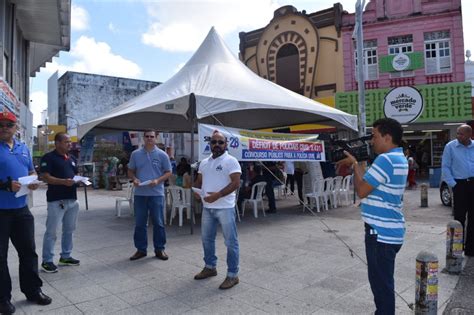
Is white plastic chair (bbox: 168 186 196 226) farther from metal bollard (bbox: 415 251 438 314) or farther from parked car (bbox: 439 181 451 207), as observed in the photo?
parked car (bbox: 439 181 451 207)

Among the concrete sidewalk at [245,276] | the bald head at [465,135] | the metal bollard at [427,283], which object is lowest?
the concrete sidewalk at [245,276]

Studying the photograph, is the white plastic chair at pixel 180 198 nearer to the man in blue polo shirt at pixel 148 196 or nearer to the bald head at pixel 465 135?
the man in blue polo shirt at pixel 148 196

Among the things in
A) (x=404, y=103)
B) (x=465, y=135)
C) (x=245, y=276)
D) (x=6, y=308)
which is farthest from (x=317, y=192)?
(x=6, y=308)

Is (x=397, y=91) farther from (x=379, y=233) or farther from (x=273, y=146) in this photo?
(x=379, y=233)

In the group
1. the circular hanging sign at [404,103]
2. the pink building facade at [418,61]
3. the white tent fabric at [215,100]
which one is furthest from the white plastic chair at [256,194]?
the pink building facade at [418,61]

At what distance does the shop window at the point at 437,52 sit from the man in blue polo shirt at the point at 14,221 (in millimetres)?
19777

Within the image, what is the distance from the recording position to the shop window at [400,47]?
1961 cm

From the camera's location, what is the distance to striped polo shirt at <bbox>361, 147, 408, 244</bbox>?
2.89 meters

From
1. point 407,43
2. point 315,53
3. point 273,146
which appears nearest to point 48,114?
point 315,53

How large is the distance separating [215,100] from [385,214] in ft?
18.2

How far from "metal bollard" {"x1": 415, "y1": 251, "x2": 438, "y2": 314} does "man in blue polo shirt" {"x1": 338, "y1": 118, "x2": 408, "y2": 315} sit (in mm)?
593

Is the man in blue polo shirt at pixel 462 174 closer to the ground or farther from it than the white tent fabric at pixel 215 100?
closer to the ground

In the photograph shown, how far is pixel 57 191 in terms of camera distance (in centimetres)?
514

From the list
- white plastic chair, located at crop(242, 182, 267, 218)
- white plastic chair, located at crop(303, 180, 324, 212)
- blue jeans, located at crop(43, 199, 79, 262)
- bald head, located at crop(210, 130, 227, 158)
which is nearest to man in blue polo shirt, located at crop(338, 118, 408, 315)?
bald head, located at crop(210, 130, 227, 158)
